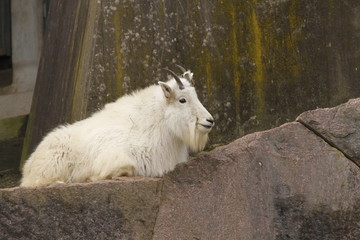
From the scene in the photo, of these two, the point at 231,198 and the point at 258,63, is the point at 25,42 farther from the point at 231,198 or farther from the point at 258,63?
the point at 231,198

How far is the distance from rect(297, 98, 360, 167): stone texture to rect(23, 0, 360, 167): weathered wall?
6.50 ft

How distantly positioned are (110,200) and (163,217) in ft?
1.50

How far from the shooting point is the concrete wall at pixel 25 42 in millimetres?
12750

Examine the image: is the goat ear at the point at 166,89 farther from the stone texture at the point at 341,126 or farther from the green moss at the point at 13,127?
the green moss at the point at 13,127

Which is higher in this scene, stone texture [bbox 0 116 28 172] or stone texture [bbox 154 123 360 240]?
stone texture [bbox 154 123 360 240]

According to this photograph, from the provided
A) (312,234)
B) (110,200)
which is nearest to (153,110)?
(110,200)

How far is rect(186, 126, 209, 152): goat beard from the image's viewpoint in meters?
8.02

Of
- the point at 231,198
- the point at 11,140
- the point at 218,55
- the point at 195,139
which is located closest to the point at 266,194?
the point at 231,198

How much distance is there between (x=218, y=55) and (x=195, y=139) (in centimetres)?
180

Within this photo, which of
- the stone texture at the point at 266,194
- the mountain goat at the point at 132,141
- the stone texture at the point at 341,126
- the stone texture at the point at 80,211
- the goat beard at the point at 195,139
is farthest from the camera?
the goat beard at the point at 195,139

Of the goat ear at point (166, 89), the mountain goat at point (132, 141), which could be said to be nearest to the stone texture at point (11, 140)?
the mountain goat at point (132, 141)

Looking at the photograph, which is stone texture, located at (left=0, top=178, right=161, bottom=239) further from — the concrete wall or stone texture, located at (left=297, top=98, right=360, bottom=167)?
the concrete wall

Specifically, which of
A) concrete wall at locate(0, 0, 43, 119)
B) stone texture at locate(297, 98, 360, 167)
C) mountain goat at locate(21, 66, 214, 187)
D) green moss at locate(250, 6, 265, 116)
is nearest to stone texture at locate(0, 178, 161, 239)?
mountain goat at locate(21, 66, 214, 187)

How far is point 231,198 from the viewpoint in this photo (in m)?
7.32
